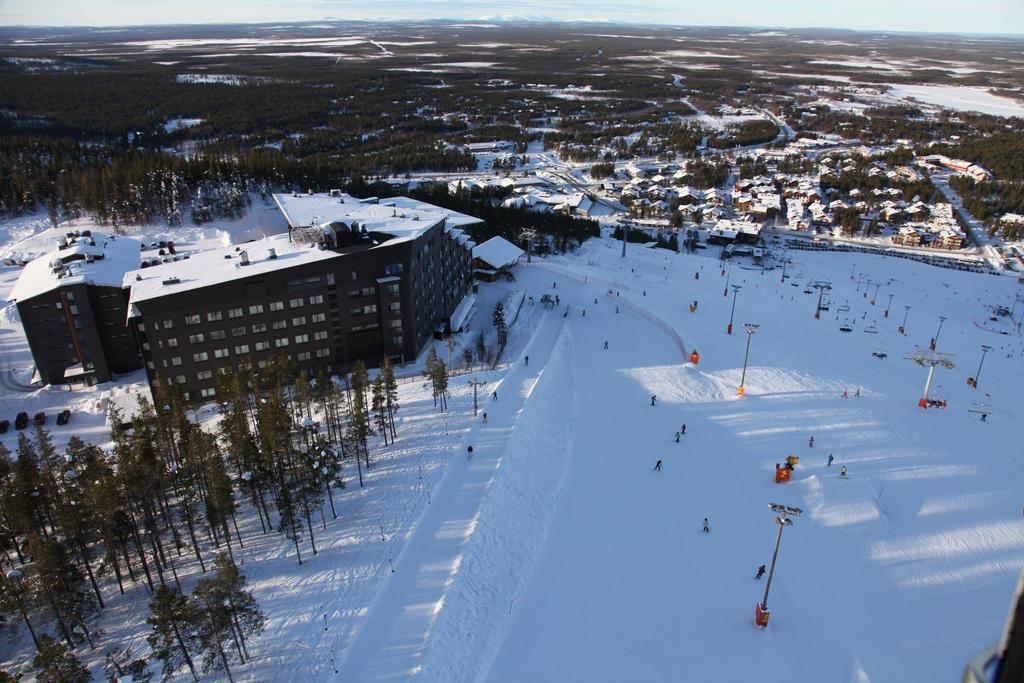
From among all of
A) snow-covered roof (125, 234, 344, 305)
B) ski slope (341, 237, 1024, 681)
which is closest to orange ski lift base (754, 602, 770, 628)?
ski slope (341, 237, 1024, 681)

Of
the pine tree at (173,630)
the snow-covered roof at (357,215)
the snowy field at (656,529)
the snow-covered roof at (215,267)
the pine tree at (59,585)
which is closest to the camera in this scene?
the pine tree at (173,630)

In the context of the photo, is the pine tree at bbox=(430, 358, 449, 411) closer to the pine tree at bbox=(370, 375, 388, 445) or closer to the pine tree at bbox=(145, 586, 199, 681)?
the pine tree at bbox=(370, 375, 388, 445)

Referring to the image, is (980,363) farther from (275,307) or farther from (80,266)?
(80,266)

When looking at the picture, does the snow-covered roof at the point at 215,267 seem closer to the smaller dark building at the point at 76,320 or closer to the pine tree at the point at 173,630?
the smaller dark building at the point at 76,320

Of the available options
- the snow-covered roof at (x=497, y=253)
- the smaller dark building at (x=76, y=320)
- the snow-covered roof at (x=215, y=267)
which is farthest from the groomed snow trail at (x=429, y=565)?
the smaller dark building at (x=76, y=320)

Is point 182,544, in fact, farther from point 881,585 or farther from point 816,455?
point 816,455

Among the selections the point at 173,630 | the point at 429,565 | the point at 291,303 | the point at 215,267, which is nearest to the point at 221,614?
the point at 173,630

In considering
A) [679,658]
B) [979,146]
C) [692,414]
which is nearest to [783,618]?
[679,658]
